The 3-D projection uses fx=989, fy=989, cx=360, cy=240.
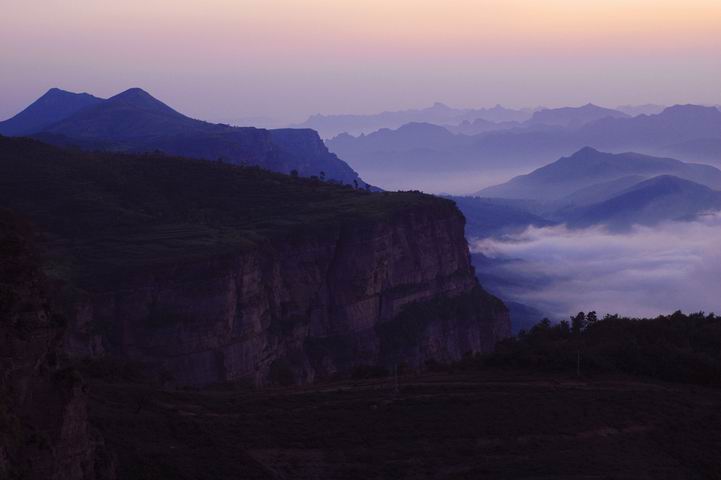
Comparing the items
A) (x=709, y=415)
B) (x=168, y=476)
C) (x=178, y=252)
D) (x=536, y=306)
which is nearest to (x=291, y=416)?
(x=168, y=476)

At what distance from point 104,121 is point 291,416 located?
147941 mm

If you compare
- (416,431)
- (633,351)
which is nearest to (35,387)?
(416,431)

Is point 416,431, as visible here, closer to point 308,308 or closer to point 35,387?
point 35,387

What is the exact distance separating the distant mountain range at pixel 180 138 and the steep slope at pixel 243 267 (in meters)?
46.6

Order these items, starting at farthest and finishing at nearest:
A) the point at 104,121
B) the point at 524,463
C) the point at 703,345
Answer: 1. the point at 104,121
2. the point at 703,345
3. the point at 524,463

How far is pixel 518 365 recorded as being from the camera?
1526 inches

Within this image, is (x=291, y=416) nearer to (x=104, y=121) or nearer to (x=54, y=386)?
(x=54, y=386)

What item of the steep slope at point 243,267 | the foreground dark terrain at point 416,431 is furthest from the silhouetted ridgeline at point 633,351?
the steep slope at point 243,267

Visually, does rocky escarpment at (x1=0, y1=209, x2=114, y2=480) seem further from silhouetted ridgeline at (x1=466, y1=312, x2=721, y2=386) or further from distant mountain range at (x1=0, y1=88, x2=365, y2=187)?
distant mountain range at (x1=0, y1=88, x2=365, y2=187)

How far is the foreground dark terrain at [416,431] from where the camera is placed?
26.6 m

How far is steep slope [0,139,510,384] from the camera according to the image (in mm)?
53812

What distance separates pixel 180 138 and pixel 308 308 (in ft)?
277

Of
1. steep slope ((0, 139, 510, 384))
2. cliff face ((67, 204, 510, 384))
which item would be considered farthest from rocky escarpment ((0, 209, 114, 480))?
cliff face ((67, 204, 510, 384))

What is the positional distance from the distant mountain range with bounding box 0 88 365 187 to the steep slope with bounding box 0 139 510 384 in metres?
46.6
